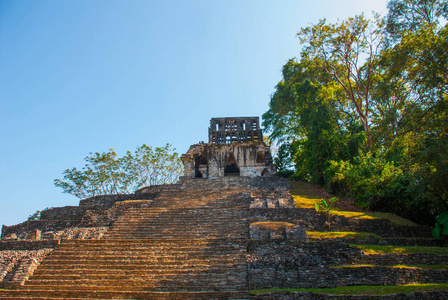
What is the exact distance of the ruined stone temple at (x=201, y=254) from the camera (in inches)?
333

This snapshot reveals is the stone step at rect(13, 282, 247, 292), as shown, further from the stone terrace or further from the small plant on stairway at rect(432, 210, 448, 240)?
the small plant on stairway at rect(432, 210, 448, 240)

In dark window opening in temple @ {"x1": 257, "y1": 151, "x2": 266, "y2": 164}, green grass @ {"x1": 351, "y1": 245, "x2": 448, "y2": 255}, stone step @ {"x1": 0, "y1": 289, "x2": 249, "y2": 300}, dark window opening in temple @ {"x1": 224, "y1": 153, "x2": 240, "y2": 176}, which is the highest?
dark window opening in temple @ {"x1": 257, "y1": 151, "x2": 266, "y2": 164}

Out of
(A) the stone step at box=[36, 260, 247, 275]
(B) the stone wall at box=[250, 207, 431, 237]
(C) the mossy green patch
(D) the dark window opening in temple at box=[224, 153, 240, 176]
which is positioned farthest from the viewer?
(D) the dark window opening in temple at box=[224, 153, 240, 176]

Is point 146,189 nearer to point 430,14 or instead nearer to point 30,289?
point 30,289

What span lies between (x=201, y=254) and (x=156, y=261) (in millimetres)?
1335

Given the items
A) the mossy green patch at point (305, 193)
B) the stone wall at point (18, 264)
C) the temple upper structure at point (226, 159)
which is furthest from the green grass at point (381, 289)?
the temple upper structure at point (226, 159)

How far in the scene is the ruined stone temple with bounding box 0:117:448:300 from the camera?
27.8 feet

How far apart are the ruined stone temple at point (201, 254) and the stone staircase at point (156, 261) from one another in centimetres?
3

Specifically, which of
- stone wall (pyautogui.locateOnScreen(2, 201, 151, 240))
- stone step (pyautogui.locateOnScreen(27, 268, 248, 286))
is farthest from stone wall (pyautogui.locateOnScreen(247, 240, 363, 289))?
stone wall (pyautogui.locateOnScreen(2, 201, 151, 240))

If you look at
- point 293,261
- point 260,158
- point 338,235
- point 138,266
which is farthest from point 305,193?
point 138,266

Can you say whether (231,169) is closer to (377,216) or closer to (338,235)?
(377,216)

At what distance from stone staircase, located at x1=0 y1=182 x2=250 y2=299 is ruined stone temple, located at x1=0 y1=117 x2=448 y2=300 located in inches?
1.1

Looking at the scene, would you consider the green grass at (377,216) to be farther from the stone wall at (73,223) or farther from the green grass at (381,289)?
the stone wall at (73,223)

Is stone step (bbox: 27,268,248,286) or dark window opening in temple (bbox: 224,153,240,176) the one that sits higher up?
dark window opening in temple (bbox: 224,153,240,176)
